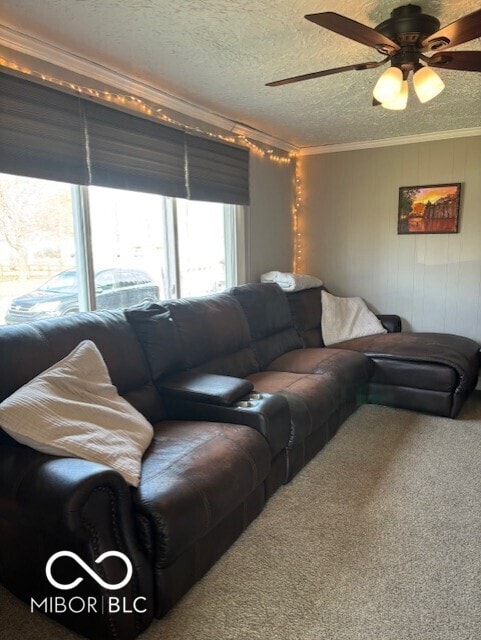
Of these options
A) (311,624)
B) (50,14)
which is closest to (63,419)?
(311,624)

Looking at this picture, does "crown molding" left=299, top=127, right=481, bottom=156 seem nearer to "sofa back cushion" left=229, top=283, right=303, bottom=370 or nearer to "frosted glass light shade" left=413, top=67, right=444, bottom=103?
"sofa back cushion" left=229, top=283, right=303, bottom=370

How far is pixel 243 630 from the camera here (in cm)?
163

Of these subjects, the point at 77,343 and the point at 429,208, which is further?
the point at 429,208

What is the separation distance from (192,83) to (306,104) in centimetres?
88

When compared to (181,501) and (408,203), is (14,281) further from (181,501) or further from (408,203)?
(408,203)

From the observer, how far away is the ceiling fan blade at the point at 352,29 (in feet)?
5.22

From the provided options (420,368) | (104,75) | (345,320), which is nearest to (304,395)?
(420,368)

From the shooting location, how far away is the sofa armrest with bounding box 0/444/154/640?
1434mm

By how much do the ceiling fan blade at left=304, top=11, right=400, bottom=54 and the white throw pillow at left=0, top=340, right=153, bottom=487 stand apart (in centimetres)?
163

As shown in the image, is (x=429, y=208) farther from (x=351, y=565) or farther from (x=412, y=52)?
(x=351, y=565)

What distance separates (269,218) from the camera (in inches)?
175

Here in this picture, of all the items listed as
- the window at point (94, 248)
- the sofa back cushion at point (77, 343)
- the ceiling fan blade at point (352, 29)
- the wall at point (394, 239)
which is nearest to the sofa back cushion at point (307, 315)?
the wall at point (394, 239)

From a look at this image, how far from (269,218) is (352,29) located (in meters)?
2.76

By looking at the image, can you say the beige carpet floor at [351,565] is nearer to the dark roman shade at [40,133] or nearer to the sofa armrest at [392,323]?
the sofa armrest at [392,323]
